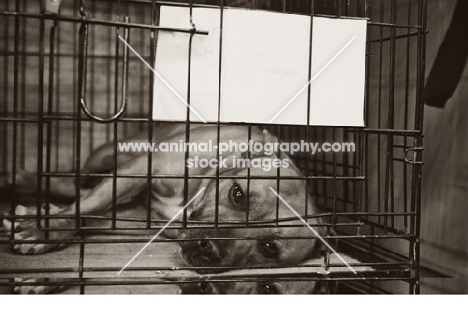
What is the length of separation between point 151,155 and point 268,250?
391 millimetres

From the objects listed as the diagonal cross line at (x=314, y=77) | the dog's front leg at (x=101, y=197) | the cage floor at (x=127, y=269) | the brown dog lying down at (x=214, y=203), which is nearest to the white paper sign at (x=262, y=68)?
the diagonal cross line at (x=314, y=77)

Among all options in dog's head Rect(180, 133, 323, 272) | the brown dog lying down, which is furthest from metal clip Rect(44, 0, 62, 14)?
dog's head Rect(180, 133, 323, 272)

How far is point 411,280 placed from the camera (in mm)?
751

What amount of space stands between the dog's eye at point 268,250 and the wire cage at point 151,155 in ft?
0.16

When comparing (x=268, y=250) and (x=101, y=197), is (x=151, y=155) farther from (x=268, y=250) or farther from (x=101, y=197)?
(x=101, y=197)

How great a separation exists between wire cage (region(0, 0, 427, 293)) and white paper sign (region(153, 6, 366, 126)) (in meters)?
0.02

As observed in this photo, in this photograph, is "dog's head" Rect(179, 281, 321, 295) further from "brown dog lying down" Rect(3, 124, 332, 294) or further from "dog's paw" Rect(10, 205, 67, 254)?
"dog's paw" Rect(10, 205, 67, 254)

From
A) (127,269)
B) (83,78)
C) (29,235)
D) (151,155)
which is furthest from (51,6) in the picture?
(29,235)

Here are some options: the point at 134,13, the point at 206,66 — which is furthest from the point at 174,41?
the point at 134,13

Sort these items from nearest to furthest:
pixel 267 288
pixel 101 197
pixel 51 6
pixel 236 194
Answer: pixel 51 6, pixel 267 288, pixel 236 194, pixel 101 197

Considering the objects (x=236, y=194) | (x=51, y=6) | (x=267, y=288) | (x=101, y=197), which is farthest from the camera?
(x=101, y=197)

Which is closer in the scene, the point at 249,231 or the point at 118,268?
the point at 118,268

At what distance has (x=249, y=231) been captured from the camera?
982 millimetres

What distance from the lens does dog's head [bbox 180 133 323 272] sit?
0.88m
